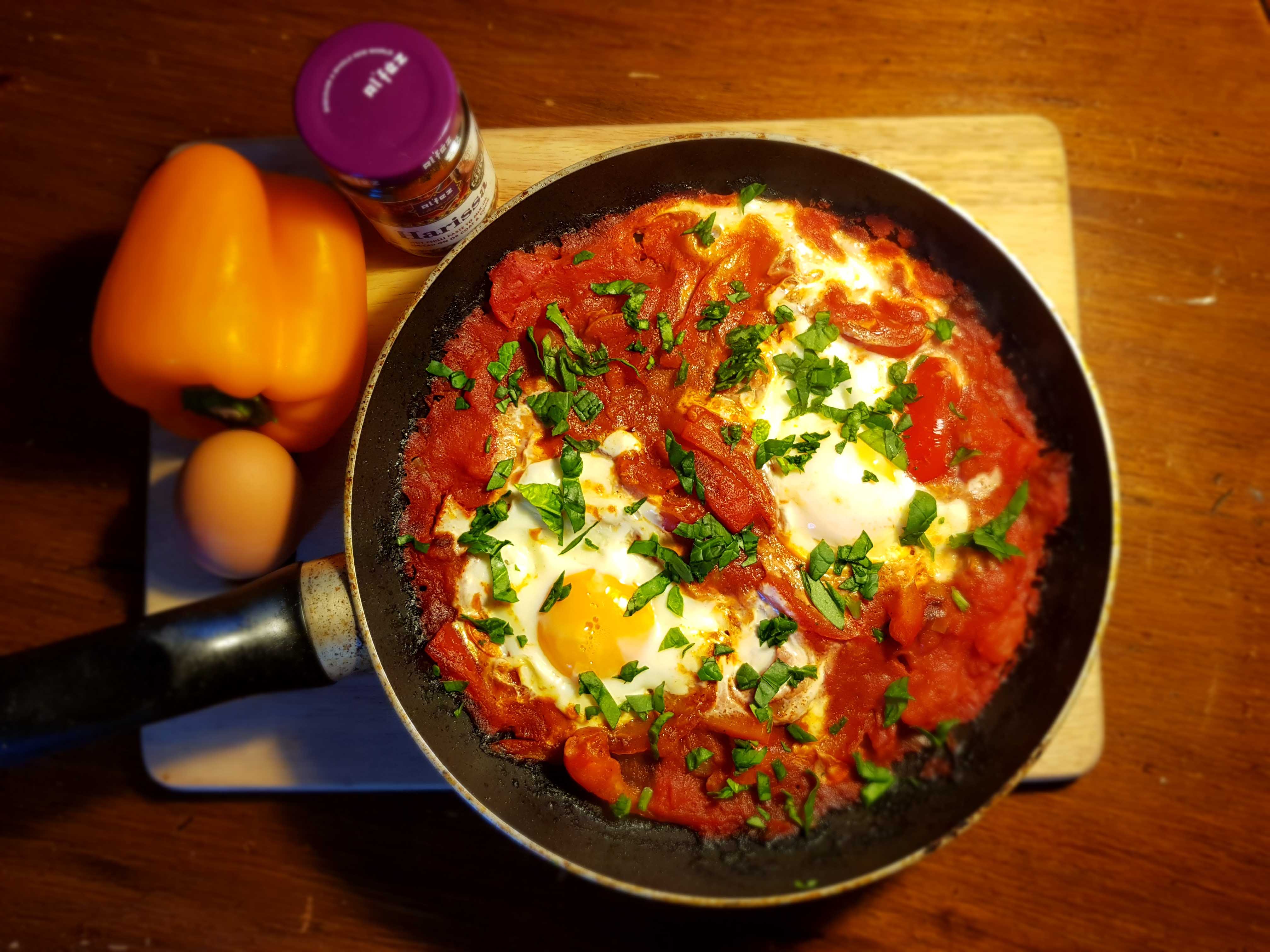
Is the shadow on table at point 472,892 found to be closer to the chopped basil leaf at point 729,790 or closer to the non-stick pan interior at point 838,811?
the non-stick pan interior at point 838,811

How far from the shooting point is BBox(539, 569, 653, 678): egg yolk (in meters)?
1.87

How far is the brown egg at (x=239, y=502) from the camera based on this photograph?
201 centimetres

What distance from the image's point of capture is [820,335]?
1923mm

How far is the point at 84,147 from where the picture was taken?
2.51 m

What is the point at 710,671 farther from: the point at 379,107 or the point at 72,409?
the point at 72,409

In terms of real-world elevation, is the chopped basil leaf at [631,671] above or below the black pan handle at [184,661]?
below

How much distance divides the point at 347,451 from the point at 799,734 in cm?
145

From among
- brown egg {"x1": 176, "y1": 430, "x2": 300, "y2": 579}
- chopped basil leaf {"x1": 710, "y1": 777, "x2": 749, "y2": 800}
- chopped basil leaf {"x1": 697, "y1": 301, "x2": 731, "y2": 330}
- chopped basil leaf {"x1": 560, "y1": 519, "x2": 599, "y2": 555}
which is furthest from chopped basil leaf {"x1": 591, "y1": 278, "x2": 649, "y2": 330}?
chopped basil leaf {"x1": 710, "y1": 777, "x2": 749, "y2": 800}

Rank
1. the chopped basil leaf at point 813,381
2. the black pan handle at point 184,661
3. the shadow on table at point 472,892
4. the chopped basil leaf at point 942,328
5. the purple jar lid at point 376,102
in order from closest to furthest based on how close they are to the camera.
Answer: the black pan handle at point 184,661, the purple jar lid at point 376,102, the chopped basil leaf at point 813,381, the chopped basil leaf at point 942,328, the shadow on table at point 472,892

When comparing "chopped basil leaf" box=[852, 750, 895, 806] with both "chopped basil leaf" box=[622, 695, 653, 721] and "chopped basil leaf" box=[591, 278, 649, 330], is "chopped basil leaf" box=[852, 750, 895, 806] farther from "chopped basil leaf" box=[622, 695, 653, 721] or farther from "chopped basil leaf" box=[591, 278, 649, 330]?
"chopped basil leaf" box=[591, 278, 649, 330]

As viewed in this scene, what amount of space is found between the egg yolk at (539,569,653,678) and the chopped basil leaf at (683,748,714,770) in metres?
0.28

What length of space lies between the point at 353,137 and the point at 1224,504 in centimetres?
264

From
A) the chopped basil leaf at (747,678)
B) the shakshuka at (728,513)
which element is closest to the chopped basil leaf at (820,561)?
the shakshuka at (728,513)

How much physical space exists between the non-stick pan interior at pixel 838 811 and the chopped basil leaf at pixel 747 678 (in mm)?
423
